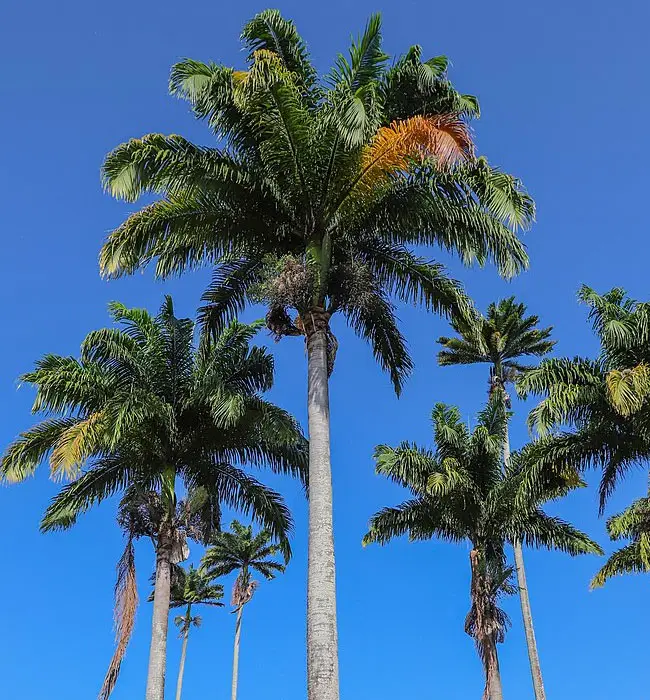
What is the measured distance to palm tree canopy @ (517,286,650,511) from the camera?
19.0 metres

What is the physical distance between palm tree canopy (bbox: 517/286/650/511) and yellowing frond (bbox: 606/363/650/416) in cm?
44

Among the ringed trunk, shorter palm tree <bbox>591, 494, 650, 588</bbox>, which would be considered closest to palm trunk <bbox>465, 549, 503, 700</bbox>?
shorter palm tree <bbox>591, 494, 650, 588</bbox>

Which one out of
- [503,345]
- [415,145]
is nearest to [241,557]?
[503,345]

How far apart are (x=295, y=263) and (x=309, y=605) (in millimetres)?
5517

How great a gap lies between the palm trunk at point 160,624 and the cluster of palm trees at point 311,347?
45 mm

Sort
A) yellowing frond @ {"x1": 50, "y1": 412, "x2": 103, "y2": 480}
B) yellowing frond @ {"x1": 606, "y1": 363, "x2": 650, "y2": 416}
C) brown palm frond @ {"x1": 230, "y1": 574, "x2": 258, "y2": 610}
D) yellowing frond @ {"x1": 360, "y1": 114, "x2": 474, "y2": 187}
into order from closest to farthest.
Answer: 1. yellowing frond @ {"x1": 360, "y1": 114, "x2": 474, "y2": 187}
2. yellowing frond @ {"x1": 50, "y1": 412, "x2": 103, "y2": 480}
3. yellowing frond @ {"x1": 606, "y1": 363, "x2": 650, "y2": 416}
4. brown palm frond @ {"x1": 230, "y1": 574, "x2": 258, "y2": 610}

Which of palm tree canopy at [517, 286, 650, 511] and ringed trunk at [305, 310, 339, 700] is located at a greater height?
palm tree canopy at [517, 286, 650, 511]

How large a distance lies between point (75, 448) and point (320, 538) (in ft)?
18.9

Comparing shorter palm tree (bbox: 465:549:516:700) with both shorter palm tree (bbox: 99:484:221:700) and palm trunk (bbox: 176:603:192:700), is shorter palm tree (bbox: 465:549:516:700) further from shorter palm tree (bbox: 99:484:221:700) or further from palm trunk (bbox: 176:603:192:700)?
palm trunk (bbox: 176:603:192:700)

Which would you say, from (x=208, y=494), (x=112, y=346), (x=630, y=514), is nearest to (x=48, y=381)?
(x=112, y=346)

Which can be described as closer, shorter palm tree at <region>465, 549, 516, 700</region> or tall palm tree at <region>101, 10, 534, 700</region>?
tall palm tree at <region>101, 10, 534, 700</region>

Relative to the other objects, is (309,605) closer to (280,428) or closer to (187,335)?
(280,428)

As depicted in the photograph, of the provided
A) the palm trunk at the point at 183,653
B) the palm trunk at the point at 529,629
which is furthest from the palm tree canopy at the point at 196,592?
the palm trunk at the point at 529,629

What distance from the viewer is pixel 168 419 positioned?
59.3 feet
